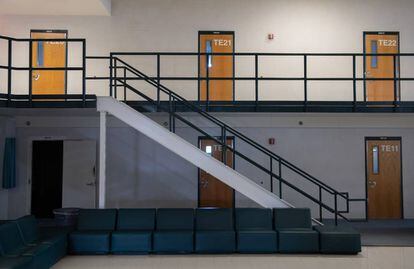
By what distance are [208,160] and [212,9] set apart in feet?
16.7

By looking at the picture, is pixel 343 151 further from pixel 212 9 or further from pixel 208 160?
pixel 212 9

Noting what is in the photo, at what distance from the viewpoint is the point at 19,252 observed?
6055mm

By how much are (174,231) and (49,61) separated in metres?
6.23

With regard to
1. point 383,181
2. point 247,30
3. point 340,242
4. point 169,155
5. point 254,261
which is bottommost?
point 254,261

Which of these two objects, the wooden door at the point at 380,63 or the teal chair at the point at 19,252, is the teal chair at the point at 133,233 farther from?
the wooden door at the point at 380,63

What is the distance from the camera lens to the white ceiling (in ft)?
32.4

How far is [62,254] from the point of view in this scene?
23.1 ft

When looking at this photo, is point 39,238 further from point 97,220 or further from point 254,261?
point 254,261

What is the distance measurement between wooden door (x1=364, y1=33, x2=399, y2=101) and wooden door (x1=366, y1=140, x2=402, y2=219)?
4.76ft

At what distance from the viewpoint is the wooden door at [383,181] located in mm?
10344

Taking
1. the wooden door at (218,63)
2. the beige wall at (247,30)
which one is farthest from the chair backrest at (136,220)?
the wooden door at (218,63)

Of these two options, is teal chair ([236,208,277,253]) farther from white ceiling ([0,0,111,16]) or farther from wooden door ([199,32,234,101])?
white ceiling ([0,0,111,16])

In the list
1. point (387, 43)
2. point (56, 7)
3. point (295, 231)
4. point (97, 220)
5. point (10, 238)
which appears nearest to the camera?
point (10, 238)

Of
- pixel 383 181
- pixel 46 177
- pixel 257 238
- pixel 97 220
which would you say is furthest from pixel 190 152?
pixel 383 181
